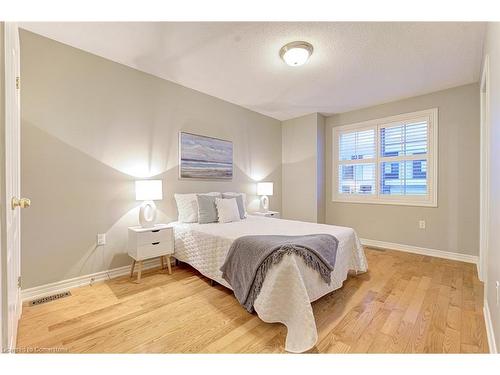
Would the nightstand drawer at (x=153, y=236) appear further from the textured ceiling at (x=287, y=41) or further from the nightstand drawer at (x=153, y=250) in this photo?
the textured ceiling at (x=287, y=41)

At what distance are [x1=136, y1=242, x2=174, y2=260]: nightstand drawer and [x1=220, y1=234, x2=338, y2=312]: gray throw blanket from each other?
0.86 meters

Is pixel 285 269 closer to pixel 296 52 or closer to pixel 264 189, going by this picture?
pixel 296 52

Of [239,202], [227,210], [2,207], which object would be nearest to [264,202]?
[239,202]

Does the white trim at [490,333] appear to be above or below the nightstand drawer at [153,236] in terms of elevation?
below

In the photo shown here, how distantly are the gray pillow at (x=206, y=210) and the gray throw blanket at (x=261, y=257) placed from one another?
2.99ft

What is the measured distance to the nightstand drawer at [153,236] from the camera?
2.42m

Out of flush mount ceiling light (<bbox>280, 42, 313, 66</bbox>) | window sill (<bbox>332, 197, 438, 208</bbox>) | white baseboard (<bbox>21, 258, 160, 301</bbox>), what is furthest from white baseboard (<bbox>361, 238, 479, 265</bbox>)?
white baseboard (<bbox>21, 258, 160, 301</bbox>)

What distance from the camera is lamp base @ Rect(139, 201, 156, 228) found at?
2.55 m

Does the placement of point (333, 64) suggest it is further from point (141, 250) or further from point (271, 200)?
point (141, 250)

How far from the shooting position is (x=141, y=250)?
2428 millimetres

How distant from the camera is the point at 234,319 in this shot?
176 cm

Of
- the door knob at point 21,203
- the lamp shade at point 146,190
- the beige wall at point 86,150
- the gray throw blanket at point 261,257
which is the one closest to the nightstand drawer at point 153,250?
the beige wall at point 86,150
